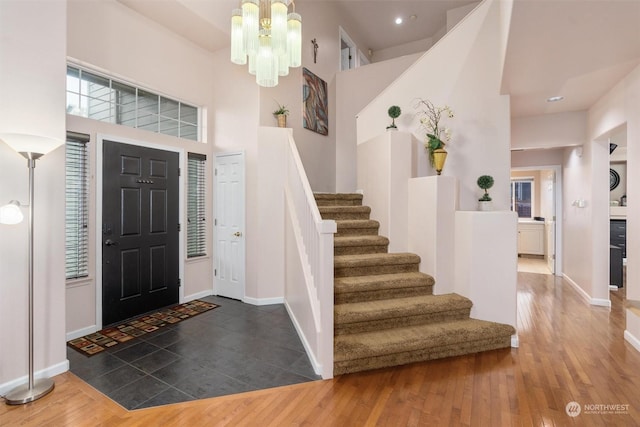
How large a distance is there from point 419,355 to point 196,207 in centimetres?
358

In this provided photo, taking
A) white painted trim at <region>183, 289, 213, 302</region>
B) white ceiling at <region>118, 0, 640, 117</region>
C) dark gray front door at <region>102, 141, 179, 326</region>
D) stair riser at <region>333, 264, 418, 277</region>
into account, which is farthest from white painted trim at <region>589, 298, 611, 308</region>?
dark gray front door at <region>102, 141, 179, 326</region>

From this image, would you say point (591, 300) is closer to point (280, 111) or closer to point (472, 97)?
point (472, 97)

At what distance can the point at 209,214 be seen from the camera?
4734 millimetres

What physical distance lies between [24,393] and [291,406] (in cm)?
196

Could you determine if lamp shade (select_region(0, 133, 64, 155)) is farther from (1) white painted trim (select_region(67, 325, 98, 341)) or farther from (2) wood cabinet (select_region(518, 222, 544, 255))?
(2) wood cabinet (select_region(518, 222, 544, 255))

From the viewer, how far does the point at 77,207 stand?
330 centimetres

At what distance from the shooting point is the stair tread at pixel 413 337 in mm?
2555

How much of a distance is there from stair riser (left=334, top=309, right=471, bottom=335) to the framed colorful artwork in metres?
3.62

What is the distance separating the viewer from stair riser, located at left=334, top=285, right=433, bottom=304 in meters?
3.09

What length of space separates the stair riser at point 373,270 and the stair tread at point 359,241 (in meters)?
0.38

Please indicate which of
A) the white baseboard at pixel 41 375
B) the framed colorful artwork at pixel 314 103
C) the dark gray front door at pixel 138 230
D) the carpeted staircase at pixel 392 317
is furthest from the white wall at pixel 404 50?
the white baseboard at pixel 41 375

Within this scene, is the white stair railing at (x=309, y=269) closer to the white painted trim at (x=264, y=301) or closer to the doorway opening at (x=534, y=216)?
the white painted trim at (x=264, y=301)

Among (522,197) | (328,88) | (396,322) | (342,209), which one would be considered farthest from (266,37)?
(522,197)

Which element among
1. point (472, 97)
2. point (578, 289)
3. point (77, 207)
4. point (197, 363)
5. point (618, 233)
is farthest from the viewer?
point (618, 233)
